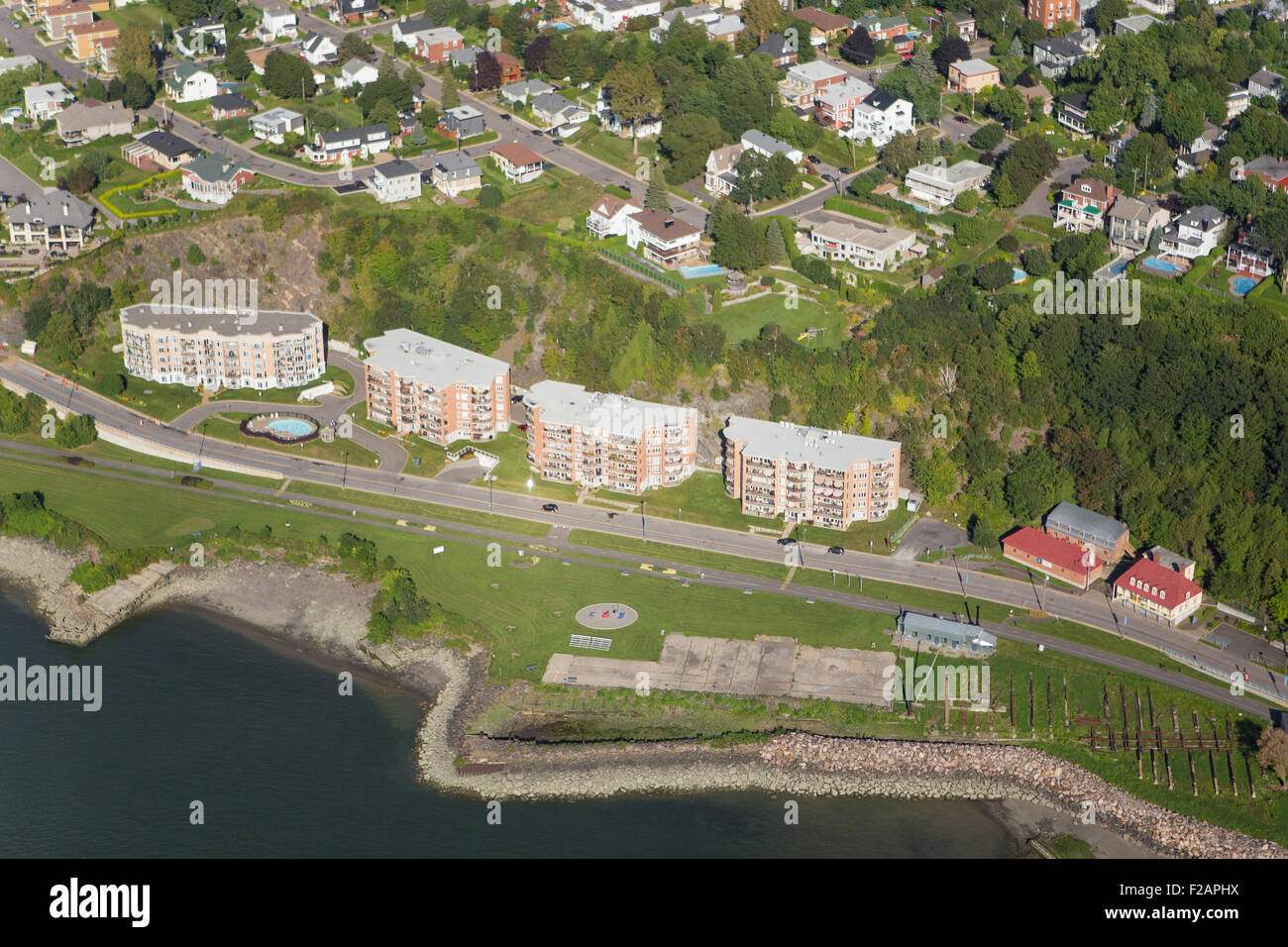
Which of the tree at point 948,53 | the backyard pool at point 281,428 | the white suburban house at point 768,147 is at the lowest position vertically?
the backyard pool at point 281,428

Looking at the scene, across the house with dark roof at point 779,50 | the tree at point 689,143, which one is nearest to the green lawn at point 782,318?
the tree at point 689,143

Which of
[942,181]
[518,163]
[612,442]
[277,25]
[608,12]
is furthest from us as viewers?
[277,25]

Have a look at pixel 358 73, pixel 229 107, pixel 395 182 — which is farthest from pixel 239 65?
pixel 395 182

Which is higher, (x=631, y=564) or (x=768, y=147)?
(x=768, y=147)

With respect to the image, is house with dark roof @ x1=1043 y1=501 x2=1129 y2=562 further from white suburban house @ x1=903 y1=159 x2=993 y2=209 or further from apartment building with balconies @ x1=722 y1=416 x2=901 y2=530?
white suburban house @ x1=903 y1=159 x2=993 y2=209

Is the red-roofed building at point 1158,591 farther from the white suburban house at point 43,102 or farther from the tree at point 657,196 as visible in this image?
the white suburban house at point 43,102

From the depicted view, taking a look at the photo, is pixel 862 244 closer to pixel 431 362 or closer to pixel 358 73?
pixel 431 362
